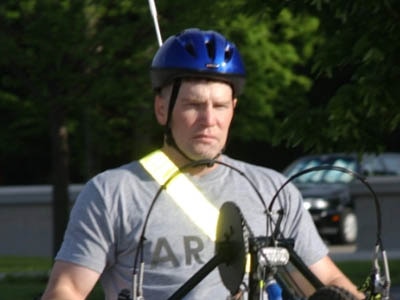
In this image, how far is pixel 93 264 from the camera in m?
4.48

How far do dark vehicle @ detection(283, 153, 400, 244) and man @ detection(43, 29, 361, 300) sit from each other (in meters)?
23.0

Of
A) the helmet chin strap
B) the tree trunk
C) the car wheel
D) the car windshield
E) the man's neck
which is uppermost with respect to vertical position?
the helmet chin strap

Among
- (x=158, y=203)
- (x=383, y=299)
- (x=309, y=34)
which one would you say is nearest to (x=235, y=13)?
(x=158, y=203)

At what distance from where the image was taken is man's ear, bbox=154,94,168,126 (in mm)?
4637

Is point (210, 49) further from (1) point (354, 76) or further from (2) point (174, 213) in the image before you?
(1) point (354, 76)

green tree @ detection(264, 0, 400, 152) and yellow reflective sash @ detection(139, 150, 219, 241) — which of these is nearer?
yellow reflective sash @ detection(139, 150, 219, 241)

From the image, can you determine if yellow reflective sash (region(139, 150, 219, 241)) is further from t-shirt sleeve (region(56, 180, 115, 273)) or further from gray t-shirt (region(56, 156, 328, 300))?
t-shirt sleeve (region(56, 180, 115, 273))

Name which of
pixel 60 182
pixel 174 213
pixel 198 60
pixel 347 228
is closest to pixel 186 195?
pixel 174 213

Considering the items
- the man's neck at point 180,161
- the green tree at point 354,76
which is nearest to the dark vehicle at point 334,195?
the green tree at point 354,76

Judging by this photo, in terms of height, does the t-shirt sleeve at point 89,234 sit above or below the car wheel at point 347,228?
above

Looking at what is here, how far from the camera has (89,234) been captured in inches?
177

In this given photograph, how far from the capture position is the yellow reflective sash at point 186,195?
456 cm

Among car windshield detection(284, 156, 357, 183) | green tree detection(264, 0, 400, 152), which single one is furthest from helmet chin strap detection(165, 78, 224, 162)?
car windshield detection(284, 156, 357, 183)

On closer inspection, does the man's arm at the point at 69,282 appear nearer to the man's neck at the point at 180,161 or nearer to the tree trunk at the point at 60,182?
the man's neck at the point at 180,161
